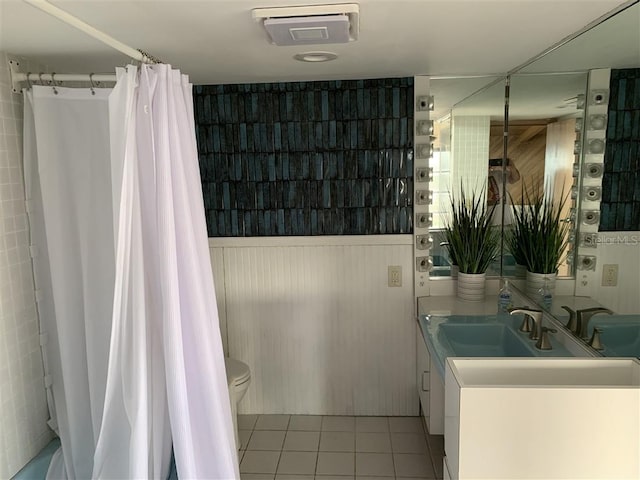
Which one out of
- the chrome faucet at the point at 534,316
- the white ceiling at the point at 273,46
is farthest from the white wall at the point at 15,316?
the chrome faucet at the point at 534,316

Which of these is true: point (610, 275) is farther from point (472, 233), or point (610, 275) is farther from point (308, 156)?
point (308, 156)

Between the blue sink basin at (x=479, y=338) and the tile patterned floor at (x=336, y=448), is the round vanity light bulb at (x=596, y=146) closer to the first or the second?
the blue sink basin at (x=479, y=338)

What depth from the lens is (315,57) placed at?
2.19m

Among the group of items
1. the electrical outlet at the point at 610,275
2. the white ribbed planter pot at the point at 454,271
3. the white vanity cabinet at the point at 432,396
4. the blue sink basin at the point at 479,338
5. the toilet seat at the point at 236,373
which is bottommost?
the white vanity cabinet at the point at 432,396

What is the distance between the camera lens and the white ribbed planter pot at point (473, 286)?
113 inches

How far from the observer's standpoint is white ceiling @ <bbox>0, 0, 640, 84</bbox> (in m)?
1.53

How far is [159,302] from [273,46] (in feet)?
3.83

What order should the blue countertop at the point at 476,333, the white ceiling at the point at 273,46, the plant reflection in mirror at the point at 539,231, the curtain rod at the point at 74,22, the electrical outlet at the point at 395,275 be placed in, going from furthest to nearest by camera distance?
the electrical outlet at the point at 395,275, the blue countertop at the point at 476,333, the plant reflection in mirror at the point at 539,231, the white ceiling at the point at 273,46, the curtain rod at the point at 74,22

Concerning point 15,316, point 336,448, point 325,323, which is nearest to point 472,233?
point 325,323

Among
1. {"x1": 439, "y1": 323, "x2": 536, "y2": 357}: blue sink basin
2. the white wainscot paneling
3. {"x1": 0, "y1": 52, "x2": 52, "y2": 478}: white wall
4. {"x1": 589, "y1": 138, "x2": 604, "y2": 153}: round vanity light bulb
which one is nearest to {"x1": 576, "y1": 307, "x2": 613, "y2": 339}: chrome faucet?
{"x1": 439, "y1": 323, "x2": 536, "y2": 357}: blue sink basin

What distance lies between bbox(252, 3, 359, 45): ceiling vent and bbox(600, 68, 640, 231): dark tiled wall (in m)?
0.97

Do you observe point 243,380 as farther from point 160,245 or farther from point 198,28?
point 198,28

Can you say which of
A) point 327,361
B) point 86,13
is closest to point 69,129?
point 86,13

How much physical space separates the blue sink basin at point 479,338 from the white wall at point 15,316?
6.44 ft
